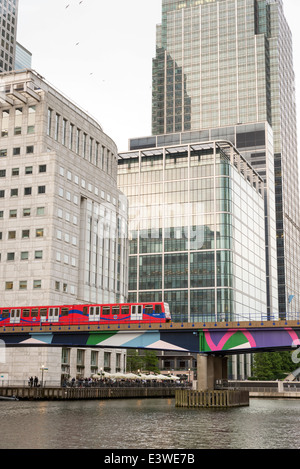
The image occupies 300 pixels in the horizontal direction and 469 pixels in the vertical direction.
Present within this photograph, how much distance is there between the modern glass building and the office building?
55.0 metres

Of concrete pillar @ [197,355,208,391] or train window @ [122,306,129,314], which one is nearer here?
concrete pillar @ [197,355,208,391]

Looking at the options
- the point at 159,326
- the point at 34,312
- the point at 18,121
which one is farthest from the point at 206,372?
the point at 18,121

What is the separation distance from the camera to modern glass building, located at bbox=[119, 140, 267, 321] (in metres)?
182

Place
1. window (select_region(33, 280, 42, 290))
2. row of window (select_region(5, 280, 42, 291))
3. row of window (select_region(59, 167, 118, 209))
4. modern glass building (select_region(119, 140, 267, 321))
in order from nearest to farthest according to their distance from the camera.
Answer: window (select_region(33, 280, 42, 290)) < row of window (select_region(5, 280, 42, 291)) < row of window (select_region(59, 167, 118, 209)) < modern glass building (select_region(119, 140, 267, 321))

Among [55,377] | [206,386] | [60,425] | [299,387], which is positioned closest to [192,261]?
[299,387]

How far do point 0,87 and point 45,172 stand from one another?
2053cm

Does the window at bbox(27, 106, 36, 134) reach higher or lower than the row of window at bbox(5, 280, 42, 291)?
higher

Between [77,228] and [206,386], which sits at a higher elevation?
[77,228]

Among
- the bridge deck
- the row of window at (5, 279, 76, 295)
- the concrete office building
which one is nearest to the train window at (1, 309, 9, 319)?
the bridge deck

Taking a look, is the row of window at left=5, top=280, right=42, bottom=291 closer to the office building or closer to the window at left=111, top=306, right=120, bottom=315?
the office building

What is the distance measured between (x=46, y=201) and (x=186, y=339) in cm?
5686

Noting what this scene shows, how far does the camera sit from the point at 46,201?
118188 mm
